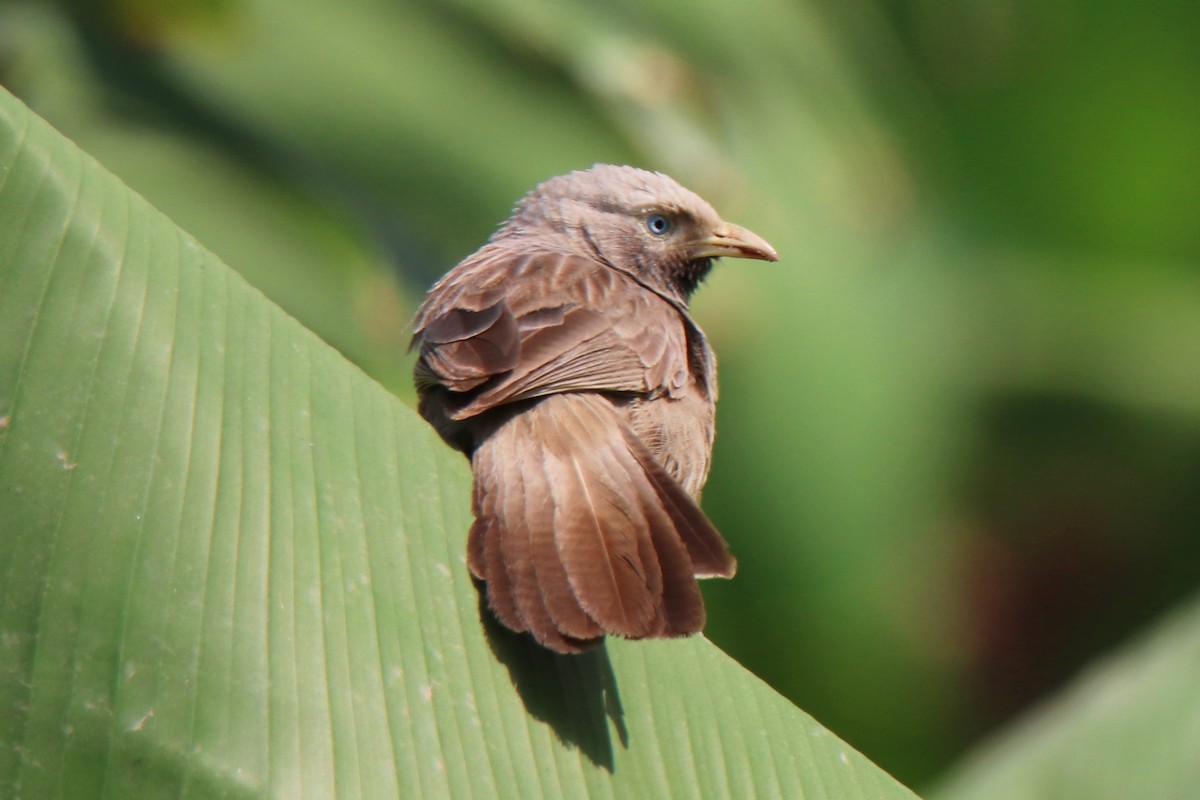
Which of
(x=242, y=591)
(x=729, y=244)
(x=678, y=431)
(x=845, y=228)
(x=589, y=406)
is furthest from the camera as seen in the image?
(x=845, y=228)

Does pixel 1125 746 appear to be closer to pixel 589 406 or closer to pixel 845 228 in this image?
pixel 589 406

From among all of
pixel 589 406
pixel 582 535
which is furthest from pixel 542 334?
pixel 582 535

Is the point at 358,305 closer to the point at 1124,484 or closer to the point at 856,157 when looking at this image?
the point at 856,157

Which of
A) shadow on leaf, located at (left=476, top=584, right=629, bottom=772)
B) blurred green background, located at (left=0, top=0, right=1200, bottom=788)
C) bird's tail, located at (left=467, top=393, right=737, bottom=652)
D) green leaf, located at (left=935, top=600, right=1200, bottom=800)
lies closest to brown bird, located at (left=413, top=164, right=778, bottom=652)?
bird's tail, located at (left=467, top=393, right=737, bottom=652)

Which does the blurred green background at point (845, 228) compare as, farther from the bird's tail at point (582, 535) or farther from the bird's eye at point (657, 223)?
the bird's tail at point (582, 535)

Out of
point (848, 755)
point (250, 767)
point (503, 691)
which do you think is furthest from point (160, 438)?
point (848, 755)

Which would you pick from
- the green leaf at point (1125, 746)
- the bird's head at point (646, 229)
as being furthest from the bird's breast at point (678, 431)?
the green leaf at point (1125, 746)

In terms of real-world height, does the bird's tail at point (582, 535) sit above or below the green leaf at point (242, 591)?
above
